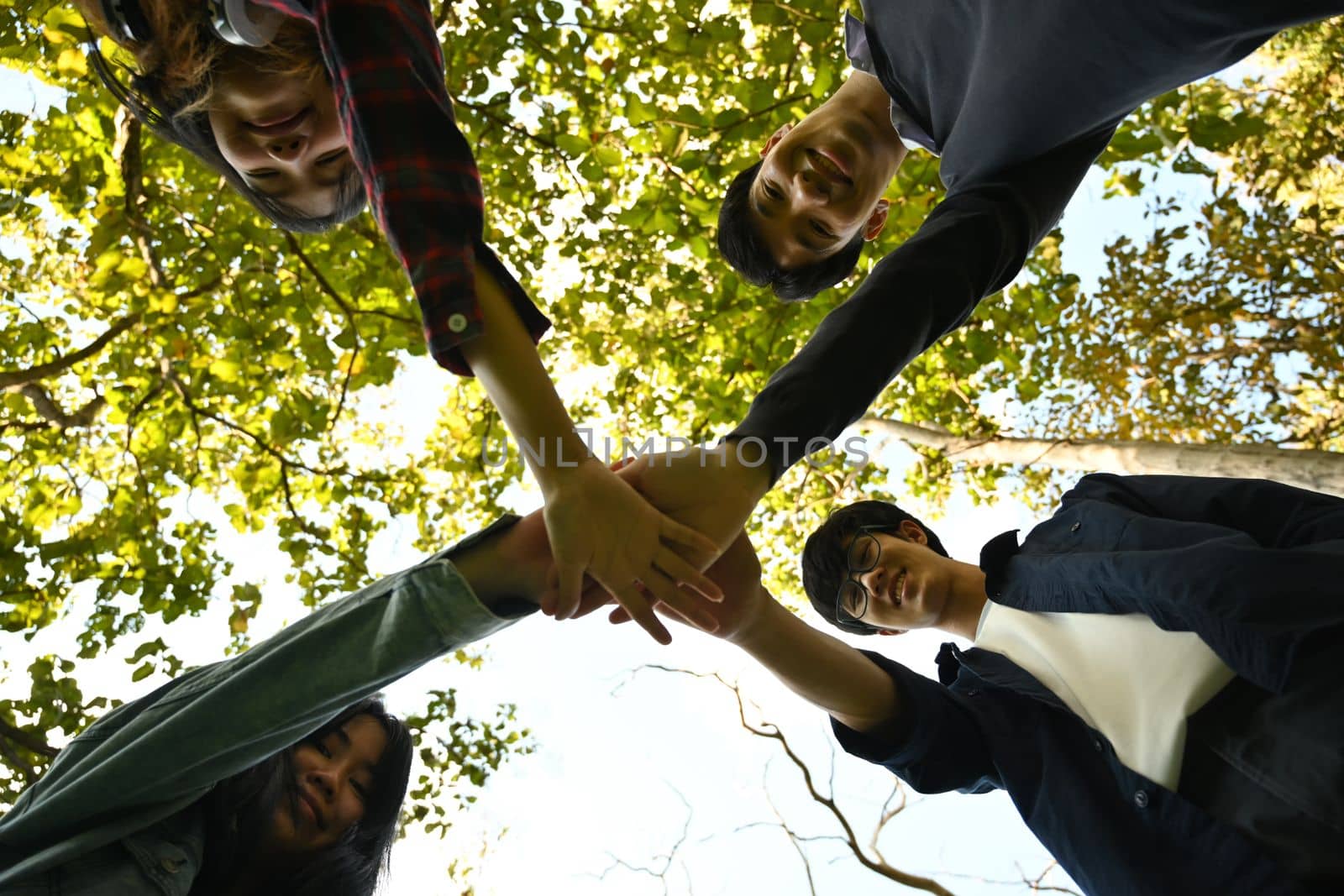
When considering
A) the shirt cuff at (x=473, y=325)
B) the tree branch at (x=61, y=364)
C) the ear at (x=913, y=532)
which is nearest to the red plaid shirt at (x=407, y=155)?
the shirt cuff at (x=473, y=325)

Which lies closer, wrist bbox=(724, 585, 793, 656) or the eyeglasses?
wrist bbox=(724, 585, 793, 656)

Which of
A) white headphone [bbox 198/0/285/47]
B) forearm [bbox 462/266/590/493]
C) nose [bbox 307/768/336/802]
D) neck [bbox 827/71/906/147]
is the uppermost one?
neck [bbox 827/71/906/147]

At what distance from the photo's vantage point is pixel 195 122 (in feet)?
5.43

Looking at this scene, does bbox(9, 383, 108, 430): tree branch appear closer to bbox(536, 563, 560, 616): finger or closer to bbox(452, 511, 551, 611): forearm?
bbox(452, 511, 551, 611): forearm

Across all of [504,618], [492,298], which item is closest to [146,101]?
[492,298]

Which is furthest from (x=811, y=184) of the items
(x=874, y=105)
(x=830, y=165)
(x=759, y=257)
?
(x=759, y=257)

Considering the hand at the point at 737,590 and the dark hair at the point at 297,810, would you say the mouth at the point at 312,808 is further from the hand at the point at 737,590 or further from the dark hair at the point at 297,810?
the hand at the point at 737,590

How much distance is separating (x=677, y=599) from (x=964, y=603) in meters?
1.70

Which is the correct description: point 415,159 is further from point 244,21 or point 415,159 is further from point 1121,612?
point 1121,612

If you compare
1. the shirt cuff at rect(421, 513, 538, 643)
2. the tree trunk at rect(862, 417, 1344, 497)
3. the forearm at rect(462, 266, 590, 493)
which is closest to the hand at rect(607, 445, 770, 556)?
the forearm at rect(462, 266, 590, 493)

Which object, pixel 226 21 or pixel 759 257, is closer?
pixel 226 21

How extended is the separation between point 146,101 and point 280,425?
2817 mm

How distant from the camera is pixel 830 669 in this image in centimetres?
225

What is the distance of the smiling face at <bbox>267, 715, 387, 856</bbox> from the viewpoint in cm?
210
